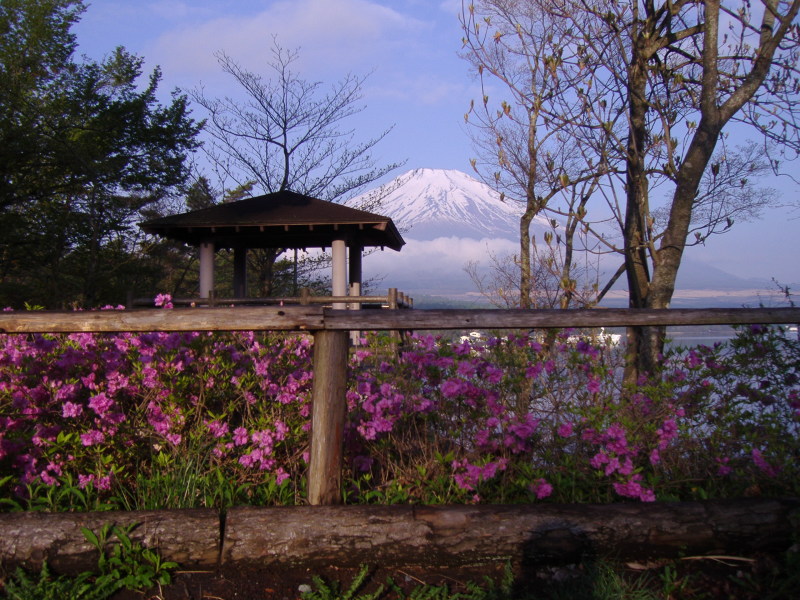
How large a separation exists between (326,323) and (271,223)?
978cm

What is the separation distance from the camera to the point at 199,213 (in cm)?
1417

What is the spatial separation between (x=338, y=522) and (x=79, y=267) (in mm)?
19817

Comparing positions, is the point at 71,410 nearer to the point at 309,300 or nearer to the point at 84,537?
the point at 84,537

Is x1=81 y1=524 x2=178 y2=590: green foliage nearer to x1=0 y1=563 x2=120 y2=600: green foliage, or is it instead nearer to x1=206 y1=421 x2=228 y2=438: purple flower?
x1=0 y1=563 x2=120 y2=600: green foliage

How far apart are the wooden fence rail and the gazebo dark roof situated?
376 inches

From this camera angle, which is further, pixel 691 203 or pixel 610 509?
pixel 691 203

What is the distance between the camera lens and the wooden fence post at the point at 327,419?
3.55m

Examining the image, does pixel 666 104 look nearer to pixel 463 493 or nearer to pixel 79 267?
pixel 463 493

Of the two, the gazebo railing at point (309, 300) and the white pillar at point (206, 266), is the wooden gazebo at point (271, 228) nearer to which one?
the white pillar at point (206, 266)

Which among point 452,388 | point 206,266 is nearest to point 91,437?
point 452,388

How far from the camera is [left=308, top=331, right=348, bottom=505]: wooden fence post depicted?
3.55 meters

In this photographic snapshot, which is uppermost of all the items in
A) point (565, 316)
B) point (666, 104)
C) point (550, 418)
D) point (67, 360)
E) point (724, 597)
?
point (666, 104)

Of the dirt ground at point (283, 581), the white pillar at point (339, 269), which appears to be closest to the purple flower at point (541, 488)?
the dirt ground at point (283, 581)

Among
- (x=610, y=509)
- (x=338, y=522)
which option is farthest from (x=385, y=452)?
(x=610, y=509)
